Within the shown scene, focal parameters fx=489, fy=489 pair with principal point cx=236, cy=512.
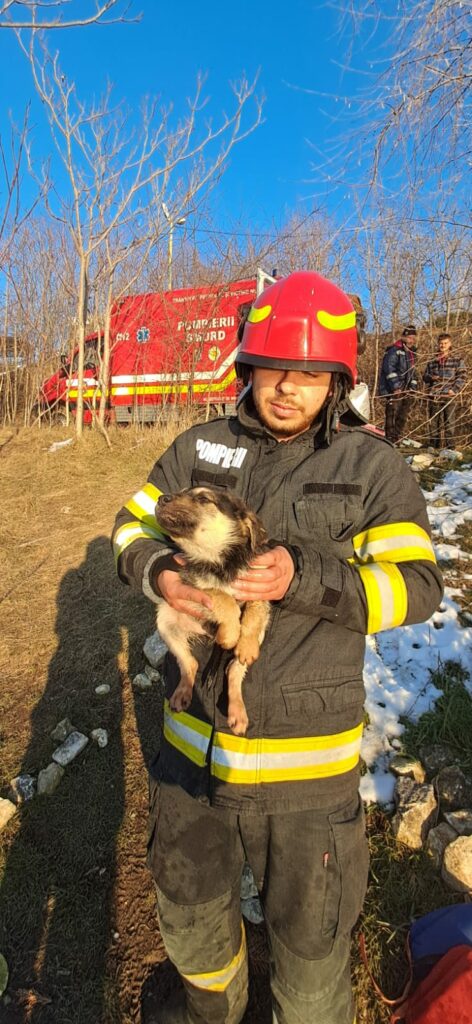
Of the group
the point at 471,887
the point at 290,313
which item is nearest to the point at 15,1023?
the point at 471,887

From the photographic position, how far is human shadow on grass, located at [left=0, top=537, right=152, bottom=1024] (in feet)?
8.20

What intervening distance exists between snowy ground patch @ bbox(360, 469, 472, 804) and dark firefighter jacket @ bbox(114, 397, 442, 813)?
6.29 ft

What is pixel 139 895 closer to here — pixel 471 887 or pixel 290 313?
pixel 471 887

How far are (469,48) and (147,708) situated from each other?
5.22 metres

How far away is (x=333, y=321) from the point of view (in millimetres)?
2062

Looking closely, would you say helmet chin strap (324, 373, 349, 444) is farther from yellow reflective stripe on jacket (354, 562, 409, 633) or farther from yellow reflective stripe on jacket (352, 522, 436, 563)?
yellow reflective stripe on jacket (354, 562, 409, 633)

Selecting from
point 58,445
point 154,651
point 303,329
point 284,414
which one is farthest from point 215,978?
point 58,445

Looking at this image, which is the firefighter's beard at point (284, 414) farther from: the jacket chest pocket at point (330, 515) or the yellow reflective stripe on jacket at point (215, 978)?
the yellow reflective stripe on jacket at point (215, 978)

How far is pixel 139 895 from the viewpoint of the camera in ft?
9.61

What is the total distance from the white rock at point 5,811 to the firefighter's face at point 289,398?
3.15m

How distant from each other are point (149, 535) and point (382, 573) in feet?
3.43

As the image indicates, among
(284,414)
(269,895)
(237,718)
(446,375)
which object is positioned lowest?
(269,895)

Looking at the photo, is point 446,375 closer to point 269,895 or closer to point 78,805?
point 269,895

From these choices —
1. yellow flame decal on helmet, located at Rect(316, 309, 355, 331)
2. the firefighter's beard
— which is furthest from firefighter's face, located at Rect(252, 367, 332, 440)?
yellow flame decal on helmet, located at Rect(316, 309, 355, 331)
